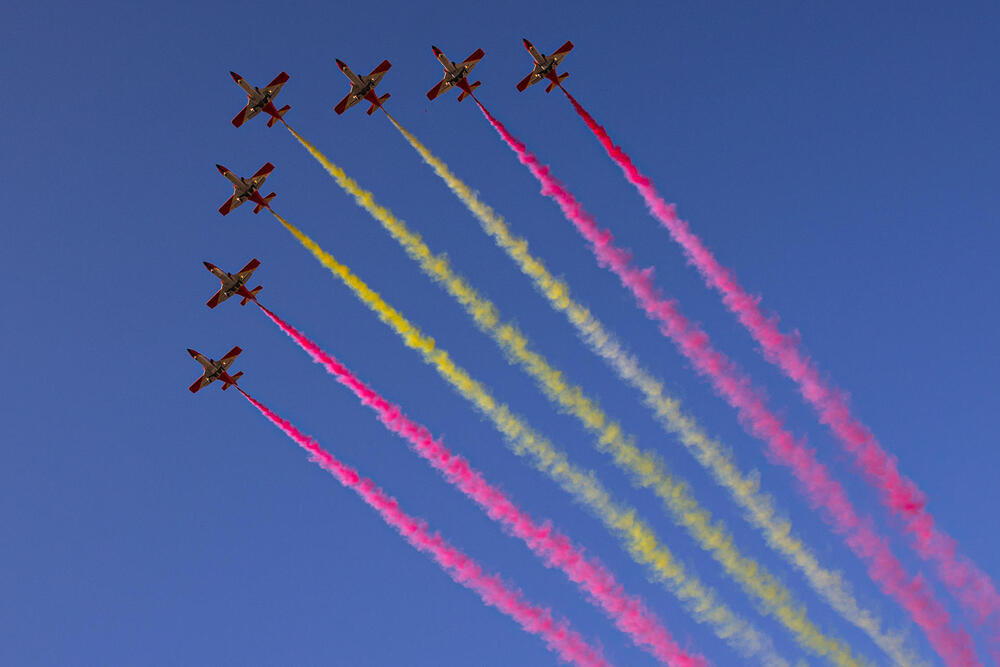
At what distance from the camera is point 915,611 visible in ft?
184

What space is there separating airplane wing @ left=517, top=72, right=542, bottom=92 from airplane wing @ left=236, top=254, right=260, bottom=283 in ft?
59.7

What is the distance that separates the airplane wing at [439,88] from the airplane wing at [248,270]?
13843 mm

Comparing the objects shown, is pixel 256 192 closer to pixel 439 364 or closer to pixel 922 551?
pixel 439 364

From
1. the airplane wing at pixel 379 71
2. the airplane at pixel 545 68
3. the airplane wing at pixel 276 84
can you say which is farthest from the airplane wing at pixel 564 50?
the airplane wing at pixel 276 84

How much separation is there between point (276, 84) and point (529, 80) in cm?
1431

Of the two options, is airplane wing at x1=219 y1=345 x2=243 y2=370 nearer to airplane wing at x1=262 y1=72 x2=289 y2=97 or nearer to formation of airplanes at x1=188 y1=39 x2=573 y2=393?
formation of airplanes at x1=188 y1=39 x2=573 y2=393

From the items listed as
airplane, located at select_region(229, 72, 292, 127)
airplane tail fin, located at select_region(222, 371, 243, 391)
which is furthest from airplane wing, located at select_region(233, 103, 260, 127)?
airplane tail fin, located at select_region(222, 371, 243, 391)

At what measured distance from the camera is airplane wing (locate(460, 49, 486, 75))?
61.6 meters

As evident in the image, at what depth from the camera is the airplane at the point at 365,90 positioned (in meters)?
62.0

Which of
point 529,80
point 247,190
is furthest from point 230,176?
point 529,80

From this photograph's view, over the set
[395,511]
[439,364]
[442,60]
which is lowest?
[395,511]

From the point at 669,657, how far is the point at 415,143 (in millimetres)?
31360

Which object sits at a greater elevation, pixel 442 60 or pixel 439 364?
pixel 442 60

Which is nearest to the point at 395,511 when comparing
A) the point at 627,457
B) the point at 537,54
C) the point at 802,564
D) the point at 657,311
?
the point at 627,457
